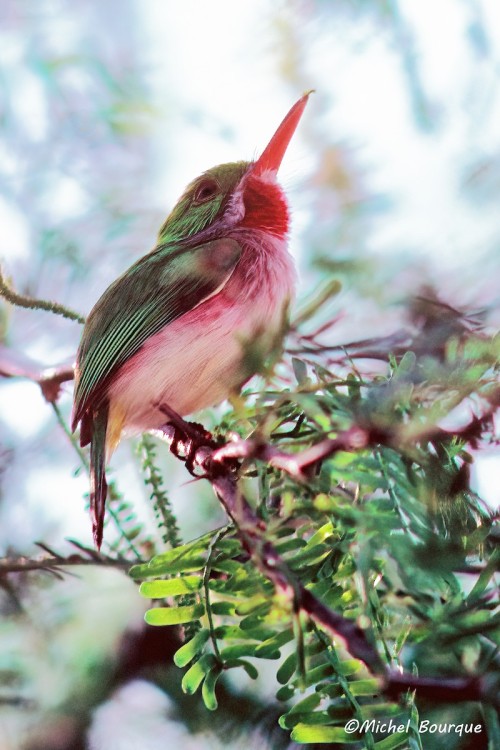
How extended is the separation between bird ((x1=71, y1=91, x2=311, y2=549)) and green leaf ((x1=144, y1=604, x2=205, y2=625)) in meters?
0.26

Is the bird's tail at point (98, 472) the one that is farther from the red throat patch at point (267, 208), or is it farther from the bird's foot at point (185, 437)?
the red throat patch at point (267, 208)

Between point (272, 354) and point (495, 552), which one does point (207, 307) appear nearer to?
point (272, 354)

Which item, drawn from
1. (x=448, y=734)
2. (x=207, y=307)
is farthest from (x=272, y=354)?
(x=448, y=734)

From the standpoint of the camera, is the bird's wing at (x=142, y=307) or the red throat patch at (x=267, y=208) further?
the red throat patch at (x=267, y=208)

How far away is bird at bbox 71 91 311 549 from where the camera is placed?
0.79 m

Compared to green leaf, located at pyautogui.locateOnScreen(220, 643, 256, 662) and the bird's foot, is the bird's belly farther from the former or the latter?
green leaf, located at pyautogui.locateOnScreen(220, 643, 256, 662)

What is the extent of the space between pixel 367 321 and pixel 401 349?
19 cm

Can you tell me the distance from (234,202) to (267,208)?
50mm

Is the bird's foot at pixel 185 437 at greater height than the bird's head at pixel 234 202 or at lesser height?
lesser

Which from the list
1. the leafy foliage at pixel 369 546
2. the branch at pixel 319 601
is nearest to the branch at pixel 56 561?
the leafy foliage at pixel 369 546

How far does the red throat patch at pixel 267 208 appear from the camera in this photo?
36.7 inches

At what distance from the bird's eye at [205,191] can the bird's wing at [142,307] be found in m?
0.12

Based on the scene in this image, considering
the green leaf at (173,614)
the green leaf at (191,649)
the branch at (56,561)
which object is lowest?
the green leaf at (191,649)

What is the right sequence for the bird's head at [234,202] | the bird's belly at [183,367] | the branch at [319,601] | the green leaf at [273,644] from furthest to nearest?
the bird's head at [234,202] < the bird's belly at [183,367] < the green leaf at [273,644] < the branch at [319,601]
